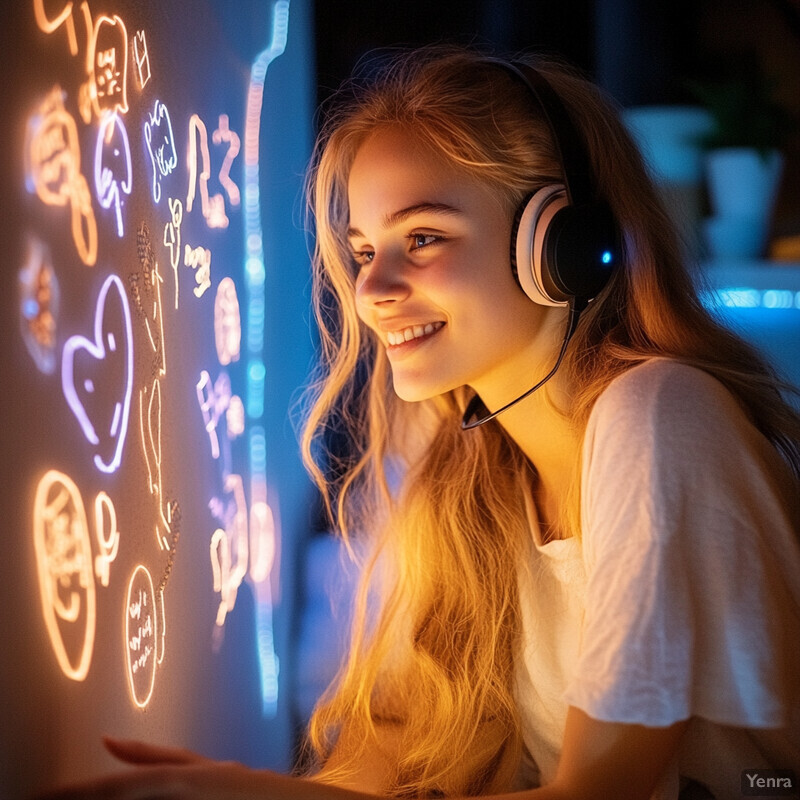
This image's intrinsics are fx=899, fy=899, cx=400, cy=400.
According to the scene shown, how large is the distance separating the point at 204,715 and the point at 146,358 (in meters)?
0.48

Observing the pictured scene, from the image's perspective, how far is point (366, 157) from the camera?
3.53 feet

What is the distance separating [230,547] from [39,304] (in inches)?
Result: 27.1

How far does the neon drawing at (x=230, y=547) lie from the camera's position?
3.81 feet

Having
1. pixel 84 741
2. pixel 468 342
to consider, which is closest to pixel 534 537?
pixel 468 342

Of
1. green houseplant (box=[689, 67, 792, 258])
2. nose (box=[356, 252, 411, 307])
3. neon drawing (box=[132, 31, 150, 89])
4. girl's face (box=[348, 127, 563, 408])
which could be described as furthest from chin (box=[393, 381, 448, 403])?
green houseplant (box=[689, 67, 792, 258])

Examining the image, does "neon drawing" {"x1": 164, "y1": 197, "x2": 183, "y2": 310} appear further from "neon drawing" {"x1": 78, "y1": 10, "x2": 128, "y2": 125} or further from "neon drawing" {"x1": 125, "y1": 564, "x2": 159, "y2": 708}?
"neon drawing" {"x1": 125, "y1": 564, "x2": 159, "y2": 708}

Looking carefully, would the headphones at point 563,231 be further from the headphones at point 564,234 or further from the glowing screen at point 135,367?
the glowing screen at point 135,367

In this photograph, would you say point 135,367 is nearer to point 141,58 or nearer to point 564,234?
point 141,58

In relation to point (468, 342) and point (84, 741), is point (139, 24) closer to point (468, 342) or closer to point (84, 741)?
point (468, 342)

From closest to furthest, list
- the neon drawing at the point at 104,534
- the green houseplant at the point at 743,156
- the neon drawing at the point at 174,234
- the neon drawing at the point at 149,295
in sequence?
the neon drawing at the point at 104,534, the neon drawing at the point at 149,295, the neon drawing at the point at 174,234, the green houseplant at the point at 743,156

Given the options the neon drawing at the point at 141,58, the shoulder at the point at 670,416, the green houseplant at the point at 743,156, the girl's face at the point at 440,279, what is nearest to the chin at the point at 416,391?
the girl's face at the point at 440,279

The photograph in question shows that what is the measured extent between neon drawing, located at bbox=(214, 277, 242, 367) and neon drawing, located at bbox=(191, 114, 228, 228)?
0.09 meters

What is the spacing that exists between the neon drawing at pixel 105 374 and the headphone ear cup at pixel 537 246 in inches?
17.0

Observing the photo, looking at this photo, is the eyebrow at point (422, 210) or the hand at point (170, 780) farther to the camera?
the eyebrow at point (422, 210)
